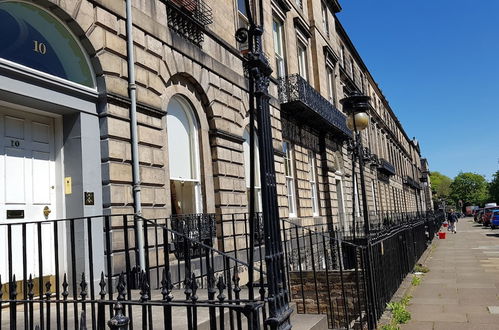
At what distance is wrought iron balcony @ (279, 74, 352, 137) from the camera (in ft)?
50.8

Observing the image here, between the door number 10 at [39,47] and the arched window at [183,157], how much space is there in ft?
9.73

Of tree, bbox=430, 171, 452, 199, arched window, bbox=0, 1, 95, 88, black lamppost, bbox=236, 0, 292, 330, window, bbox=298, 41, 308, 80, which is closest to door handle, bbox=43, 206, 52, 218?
arched window, bbox=0, 1, 95, 88

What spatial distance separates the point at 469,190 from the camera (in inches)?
5020

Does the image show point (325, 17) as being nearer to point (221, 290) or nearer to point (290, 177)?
point (290, 177)

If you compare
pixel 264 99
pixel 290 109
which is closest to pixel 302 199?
pixel 290 109

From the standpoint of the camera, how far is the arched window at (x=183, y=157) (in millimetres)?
8804

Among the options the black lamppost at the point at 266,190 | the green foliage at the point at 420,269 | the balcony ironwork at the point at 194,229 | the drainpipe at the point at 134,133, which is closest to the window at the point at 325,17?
the green foliage at the point at 420,269

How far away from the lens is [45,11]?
20.1 ft

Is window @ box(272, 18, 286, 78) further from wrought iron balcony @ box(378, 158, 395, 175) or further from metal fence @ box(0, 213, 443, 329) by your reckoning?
wrought iron balcony @ box(378, 158, 395, 175)

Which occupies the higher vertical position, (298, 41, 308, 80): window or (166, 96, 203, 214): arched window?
(298, 41, 308, 80): window

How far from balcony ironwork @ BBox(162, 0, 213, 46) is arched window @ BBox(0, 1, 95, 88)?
2694 mm

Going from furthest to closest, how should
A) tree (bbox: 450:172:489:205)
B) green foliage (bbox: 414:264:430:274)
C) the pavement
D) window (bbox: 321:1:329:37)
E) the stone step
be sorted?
tree (bbox: 450:172:489:205), window (bbox: 321:1:329:37), green foliage (bbox: 414:264:430:274), the pavement, the stone step

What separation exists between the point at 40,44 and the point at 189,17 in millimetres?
3881

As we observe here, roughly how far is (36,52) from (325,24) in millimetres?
19766
